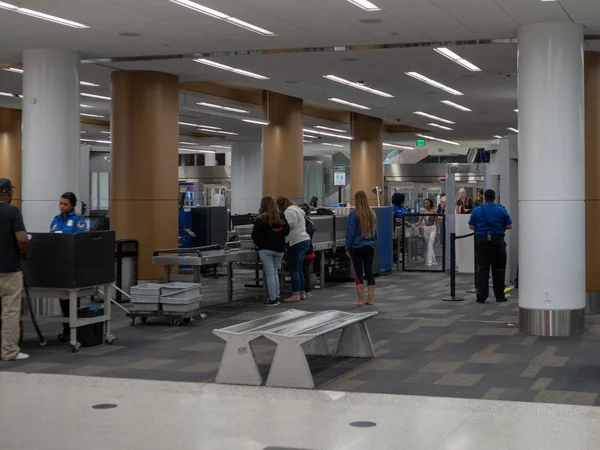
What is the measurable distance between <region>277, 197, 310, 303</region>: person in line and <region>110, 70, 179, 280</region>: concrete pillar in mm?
2274

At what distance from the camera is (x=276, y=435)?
5820mm

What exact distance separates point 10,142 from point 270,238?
12.8 metres

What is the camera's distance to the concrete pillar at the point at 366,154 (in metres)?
25.9

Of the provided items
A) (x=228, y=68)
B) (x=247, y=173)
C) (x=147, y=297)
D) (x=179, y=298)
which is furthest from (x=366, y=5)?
(x=247, y=173)

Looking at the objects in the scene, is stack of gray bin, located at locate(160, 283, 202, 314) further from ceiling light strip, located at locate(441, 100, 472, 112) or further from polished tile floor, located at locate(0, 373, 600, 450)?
ceiling light strip, located at locate(441, 100, 472, 112)

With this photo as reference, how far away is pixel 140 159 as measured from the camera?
14.8m

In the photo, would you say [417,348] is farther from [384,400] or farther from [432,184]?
[432,184]

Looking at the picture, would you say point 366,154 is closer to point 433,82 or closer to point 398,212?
point 398,212

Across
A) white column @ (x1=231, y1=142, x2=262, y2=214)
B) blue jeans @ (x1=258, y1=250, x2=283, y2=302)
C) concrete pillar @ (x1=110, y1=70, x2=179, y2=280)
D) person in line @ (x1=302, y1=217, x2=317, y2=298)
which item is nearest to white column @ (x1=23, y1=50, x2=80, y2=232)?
concrete pillar @ (x1=110, y1=70, x2=179, y2=280)

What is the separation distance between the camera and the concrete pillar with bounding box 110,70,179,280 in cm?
1474

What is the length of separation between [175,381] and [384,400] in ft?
6.02

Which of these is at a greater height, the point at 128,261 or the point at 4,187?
the point at 4,187

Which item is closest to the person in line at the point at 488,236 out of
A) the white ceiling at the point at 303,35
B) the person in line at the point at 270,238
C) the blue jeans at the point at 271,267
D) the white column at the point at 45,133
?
the white ceiling at the point at 303,35

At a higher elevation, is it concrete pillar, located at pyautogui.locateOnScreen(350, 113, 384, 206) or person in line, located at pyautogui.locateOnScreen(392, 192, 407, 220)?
concrete pillar, located at pyautogui.locateOnScreen(350, 113, 384, 206)
